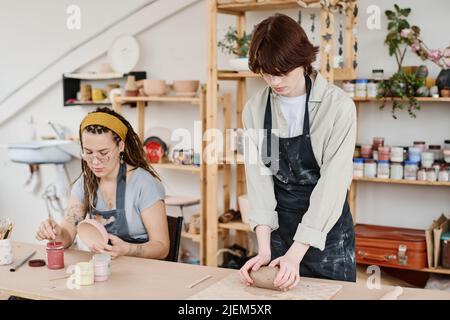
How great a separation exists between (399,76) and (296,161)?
6.34ft

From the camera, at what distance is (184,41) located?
486cm

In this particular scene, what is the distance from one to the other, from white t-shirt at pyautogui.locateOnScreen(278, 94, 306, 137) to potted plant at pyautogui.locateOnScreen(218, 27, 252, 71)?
6.63 ft

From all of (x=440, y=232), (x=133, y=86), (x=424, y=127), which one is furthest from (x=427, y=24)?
(x=133, y=86)

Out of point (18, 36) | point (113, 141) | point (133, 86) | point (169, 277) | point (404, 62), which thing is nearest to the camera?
point (169, 277)

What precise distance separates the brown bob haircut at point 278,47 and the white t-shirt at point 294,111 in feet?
0.83

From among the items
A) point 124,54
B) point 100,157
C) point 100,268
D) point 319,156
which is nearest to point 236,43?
point 124,54

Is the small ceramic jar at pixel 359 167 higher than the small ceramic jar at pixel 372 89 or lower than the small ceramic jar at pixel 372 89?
lower

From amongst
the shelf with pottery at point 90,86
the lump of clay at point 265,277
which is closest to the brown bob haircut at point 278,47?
the lump of clay at point 265,277

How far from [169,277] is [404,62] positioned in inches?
103

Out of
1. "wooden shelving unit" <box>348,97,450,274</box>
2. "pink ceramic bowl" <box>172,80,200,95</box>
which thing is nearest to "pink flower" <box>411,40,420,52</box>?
"wooden shelving unit" <box>348,97,450,274</box>

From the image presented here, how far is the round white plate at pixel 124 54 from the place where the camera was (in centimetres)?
495

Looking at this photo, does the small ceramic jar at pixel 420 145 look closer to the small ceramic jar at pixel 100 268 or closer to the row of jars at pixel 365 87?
the row of jars at pixel 365 87

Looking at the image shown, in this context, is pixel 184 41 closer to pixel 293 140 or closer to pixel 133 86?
pixel 133 86

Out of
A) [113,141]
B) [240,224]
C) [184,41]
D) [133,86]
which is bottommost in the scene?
[240,224]
